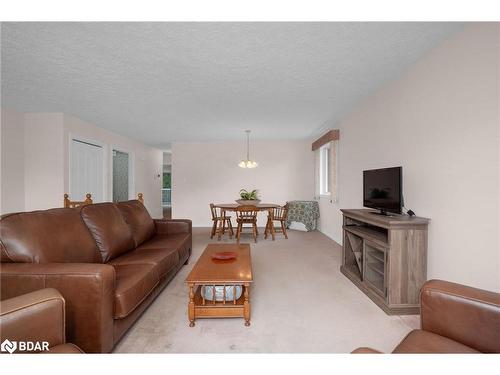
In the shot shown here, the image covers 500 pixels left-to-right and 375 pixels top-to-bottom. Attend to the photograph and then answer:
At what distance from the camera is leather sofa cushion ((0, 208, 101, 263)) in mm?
1513

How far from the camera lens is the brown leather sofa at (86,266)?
134cm

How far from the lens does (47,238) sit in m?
1.66

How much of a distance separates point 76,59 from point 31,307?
2.32 meters

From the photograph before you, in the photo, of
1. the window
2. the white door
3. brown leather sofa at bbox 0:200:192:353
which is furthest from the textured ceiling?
the window

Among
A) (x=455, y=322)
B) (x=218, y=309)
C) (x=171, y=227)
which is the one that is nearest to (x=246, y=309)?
(x=218, y=309)

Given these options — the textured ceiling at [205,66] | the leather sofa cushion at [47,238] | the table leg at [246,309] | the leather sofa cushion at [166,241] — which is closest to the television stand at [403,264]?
the table leg at [246,309]

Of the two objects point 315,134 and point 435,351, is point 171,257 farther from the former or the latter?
point 315,134

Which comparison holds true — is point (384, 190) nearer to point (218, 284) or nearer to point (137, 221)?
point (218, 284)

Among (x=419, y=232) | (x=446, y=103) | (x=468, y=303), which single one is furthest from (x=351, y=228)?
(x=468, y=303)

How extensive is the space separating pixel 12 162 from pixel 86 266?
3787mm

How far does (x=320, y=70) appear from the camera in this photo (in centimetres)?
248

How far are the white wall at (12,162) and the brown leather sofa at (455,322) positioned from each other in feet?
16.8
